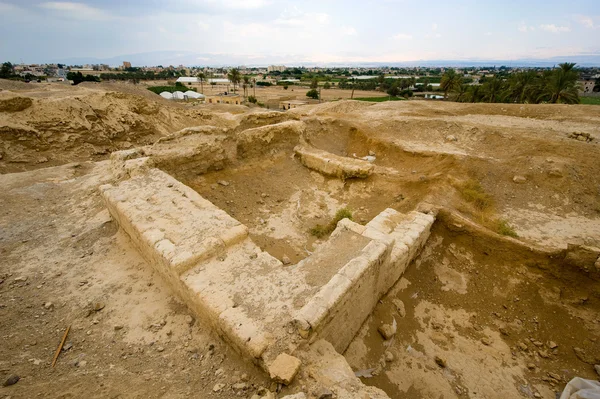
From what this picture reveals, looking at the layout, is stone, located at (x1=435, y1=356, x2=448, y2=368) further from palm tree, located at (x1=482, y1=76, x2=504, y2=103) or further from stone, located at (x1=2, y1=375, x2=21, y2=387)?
palm tree, located at (x1=482, y1=76, x2=504, y2=103)

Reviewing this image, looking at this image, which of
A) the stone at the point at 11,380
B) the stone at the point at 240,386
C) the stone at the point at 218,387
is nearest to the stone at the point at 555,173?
the stone at the point at 240,386

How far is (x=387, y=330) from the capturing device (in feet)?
13.6

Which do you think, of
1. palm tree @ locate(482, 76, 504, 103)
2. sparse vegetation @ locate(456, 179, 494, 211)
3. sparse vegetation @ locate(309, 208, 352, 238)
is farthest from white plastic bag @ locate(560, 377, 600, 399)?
palm tree @ locate(482, 76, 504, 103)

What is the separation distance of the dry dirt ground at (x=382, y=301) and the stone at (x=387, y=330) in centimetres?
9

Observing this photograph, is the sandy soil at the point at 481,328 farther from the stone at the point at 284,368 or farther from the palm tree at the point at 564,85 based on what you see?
the palm tree at the point at 564,85

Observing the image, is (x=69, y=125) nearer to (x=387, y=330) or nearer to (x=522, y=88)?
(x=387, y=330)

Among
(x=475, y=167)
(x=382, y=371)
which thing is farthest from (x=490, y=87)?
(x=382, y=371)

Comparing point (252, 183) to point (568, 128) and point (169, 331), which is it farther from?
point (568, 128)

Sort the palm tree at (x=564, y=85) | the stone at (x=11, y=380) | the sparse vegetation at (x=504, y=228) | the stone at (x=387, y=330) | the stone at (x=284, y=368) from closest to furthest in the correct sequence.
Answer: the stone at (x=284, y=368) → the stone at (x=11, y=380) → the stone at (x=387, y=330) → the sparse vegetation at (x=504, y=228) → the palm tree at (x=564, y=85)

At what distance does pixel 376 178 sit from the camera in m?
8.07

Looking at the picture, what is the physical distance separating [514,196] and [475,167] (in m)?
1.24

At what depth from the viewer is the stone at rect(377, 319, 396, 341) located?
4098mm

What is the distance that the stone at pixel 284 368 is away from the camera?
2.45 meters

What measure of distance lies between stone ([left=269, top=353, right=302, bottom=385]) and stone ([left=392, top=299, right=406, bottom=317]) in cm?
264
